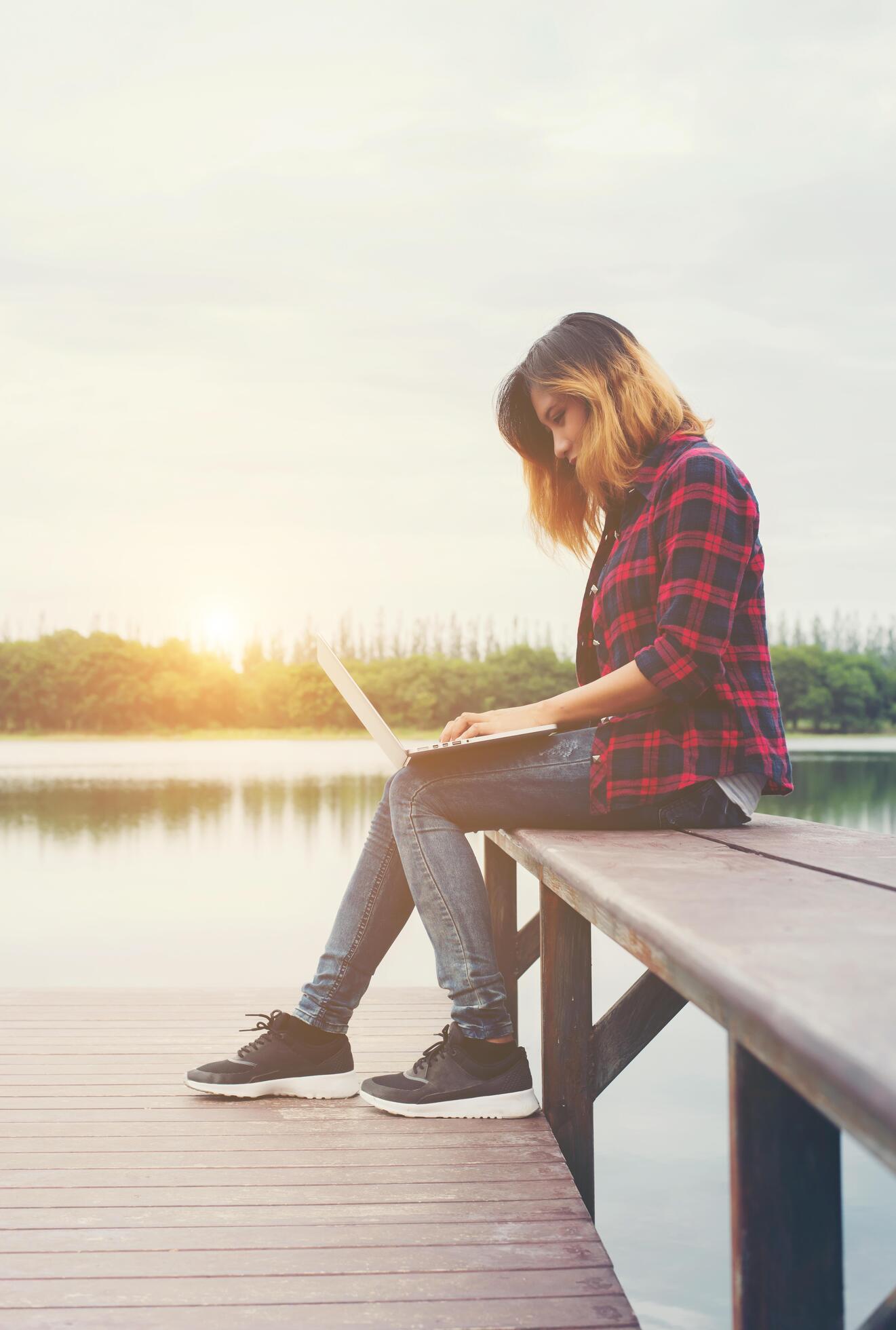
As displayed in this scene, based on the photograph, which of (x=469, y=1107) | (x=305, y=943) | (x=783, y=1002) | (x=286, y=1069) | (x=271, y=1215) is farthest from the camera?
(x=305, y=943)

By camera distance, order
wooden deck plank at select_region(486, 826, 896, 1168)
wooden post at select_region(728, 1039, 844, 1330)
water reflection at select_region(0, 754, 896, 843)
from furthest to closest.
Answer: water reflection at select_region(0, 754, 896, 843)
wooden post at select_region(728, 1039, 844, 1330)
wooden deck plank at select_region(486, 826, 896, 1168)

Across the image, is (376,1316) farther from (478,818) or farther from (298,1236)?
(478,818)

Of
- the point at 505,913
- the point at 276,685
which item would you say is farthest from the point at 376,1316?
the point at 276,685

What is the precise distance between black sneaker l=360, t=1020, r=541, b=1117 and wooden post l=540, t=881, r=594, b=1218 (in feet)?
0.19

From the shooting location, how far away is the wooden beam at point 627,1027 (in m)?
2.12

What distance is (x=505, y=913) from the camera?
310 cm

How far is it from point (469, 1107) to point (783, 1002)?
1.49 metres

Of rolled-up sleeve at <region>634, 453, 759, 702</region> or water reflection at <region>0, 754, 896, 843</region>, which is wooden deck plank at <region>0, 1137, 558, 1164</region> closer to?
rolled-up sleeve at <region>634, 453, 759, 702</region>

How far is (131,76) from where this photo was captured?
78.6 feet

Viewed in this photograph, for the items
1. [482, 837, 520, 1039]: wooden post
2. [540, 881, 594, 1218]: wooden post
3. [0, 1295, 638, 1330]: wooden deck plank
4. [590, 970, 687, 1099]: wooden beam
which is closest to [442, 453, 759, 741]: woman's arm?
[540, 881, 594, 1218]: wooden post

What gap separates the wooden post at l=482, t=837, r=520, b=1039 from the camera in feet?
10.1

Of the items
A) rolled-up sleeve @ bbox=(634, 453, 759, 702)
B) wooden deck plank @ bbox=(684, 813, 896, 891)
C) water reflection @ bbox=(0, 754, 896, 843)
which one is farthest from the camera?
water reflection @ bbox=(0, 754, 896, 843)

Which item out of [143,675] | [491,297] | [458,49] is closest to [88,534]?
[143,675]

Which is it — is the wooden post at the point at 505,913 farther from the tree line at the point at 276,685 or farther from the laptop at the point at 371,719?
the tree line at the point at 276,685
